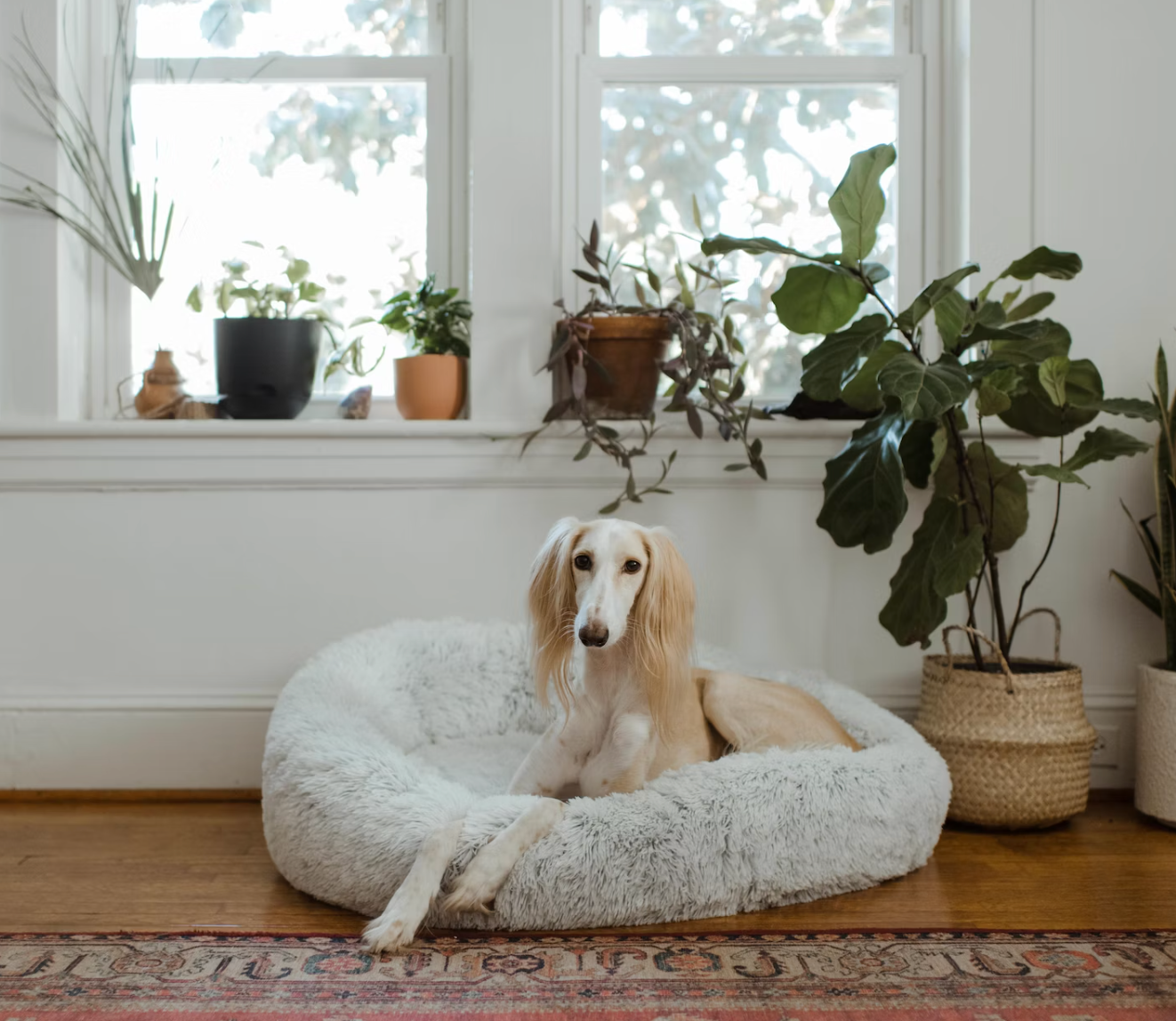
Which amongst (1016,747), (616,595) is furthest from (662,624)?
(1016,747)

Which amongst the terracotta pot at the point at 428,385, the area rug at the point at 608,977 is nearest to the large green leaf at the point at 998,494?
the area rug at the point at 608,977

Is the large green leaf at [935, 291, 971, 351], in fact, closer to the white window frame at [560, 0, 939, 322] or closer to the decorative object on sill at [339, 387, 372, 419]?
the white window frame at [560, 0, 939, 322]

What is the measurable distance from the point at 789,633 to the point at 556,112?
1441 millimetres

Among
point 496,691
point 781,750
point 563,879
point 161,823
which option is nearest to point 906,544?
point 781,750

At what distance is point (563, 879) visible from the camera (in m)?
1.54

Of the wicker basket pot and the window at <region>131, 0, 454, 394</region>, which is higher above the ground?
the window at <region>131, 0, 454, 394</region>

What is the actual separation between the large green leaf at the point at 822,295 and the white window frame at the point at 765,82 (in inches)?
26.4

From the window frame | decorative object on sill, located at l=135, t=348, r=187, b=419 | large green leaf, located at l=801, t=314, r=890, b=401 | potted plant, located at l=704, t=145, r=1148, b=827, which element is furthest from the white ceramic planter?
decorative object on sill, located at l=135, t=348, r=187, b=419

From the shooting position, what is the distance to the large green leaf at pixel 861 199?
200cm

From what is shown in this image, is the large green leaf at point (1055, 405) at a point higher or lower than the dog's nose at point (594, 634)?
higher

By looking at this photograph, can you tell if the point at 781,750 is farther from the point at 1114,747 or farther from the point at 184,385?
the point at 184,385

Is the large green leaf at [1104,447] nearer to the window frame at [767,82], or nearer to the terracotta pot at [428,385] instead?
the window frame at [767,82]

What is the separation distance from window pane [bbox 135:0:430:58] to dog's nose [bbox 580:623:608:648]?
1876 mm

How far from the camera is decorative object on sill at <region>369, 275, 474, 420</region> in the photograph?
8.37 feet
